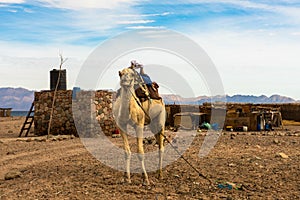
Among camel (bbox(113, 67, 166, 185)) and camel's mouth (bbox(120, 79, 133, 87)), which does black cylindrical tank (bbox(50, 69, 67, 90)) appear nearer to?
camel (bbox(113, 67, 166, 185))

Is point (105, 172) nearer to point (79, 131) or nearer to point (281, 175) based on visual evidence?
point (281, 175)

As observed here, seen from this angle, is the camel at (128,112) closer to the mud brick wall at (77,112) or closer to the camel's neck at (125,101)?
the camel's neck at (125,101)

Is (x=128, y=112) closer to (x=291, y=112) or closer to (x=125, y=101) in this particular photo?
(x=125, y=101)

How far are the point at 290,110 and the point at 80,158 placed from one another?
87.6 ft

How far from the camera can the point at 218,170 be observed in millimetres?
12180

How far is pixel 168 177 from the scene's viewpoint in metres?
11.4

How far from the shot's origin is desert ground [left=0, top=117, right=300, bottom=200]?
965 centimetres

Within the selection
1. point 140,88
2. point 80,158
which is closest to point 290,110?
point 80,158

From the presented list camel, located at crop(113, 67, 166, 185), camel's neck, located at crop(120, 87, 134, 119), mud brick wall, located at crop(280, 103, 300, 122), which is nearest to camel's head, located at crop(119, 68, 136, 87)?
camel, located at crop(113, 67, 166, 185)

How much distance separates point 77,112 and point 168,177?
44.2 ft

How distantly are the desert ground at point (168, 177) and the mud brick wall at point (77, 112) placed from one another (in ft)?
20.7

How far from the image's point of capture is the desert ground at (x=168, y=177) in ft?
31.7

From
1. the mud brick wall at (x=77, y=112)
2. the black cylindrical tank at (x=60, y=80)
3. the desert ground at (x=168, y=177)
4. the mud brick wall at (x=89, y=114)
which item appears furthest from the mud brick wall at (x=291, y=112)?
the desert ground at (x=168, y=177)

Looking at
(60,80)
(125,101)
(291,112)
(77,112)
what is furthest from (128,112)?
(291,112)
